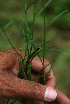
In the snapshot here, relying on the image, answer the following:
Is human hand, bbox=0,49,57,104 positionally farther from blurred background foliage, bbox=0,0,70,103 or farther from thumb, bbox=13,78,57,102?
blurred background foliage, bbox=0,0,70,103

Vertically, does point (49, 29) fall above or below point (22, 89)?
above

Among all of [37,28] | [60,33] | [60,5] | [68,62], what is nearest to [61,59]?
[68,62]

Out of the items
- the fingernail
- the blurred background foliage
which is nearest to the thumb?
the fingernail

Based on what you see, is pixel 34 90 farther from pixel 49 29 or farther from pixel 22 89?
pixel 49 29

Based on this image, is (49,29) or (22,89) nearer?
(22,89)

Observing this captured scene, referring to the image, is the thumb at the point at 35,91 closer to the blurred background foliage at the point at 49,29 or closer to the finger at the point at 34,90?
the finger at the point at 34,90

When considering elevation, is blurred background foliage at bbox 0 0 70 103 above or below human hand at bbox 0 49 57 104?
above

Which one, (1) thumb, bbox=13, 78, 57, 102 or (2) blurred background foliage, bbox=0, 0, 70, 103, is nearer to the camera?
(1) thumb, bbox=13, 78, 57, 102

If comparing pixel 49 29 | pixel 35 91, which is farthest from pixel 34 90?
pixel 49 29

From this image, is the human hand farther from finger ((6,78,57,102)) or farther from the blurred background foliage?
the blurred background foliage

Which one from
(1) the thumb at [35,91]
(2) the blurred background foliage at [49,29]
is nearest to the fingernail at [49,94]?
(1) the thumb at [35,91]

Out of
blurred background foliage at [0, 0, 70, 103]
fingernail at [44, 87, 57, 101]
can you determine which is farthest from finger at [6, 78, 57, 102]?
blurred background foliage at [0, 0, 70, 103]

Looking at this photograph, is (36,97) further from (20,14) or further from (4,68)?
(20,14)
